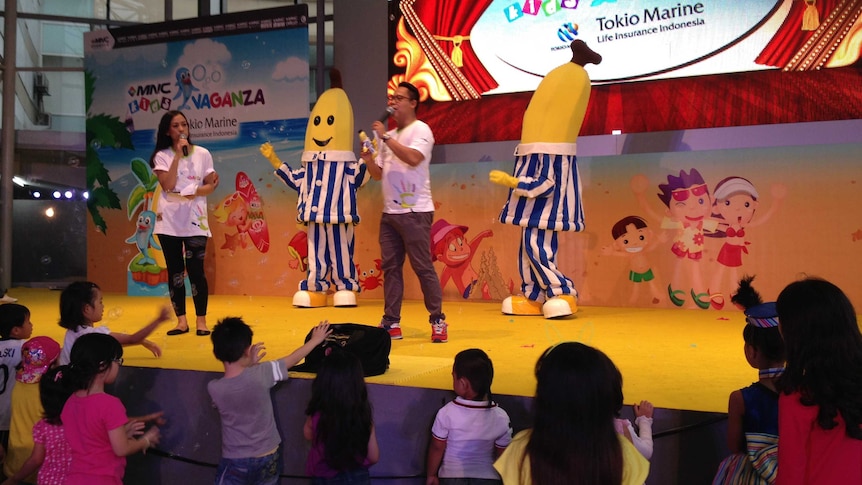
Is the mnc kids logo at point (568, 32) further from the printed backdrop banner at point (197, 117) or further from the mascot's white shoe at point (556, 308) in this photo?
the mascot's white shoe at point (556, 308)

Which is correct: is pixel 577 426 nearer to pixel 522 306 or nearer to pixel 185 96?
pixel 522 306

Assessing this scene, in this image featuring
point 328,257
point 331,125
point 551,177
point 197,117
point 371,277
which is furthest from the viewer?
point 197,117

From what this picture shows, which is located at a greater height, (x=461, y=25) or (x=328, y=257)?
(x=461, y=25)

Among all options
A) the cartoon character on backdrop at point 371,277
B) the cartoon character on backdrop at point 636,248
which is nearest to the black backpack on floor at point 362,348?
the cartoon character on backdrop at point 636,248

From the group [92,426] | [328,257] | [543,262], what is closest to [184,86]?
[328,257]

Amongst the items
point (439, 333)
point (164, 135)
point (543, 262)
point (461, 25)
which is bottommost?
point (439, 333)

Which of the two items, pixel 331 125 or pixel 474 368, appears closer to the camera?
pixel 474 368

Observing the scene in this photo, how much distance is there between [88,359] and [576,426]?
5.55 feet

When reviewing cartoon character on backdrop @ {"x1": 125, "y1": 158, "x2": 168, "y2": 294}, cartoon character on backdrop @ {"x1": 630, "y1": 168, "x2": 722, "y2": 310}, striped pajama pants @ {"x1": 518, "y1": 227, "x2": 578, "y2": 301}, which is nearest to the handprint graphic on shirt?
striped pajama pants @ {"x1": 518, "y1": 227, "x2": 578, "y2": 301}

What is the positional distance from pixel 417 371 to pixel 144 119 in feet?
15.9

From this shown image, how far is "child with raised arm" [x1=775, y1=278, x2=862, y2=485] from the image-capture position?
5.57 feet

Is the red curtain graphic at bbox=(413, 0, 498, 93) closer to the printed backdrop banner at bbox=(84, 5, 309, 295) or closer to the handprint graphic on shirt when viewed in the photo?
the printed backdrop banner at bbox=(84, 5, 309, 295)

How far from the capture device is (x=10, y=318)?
3285 millimetres

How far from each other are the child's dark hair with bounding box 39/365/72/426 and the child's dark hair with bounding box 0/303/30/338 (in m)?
0.66
